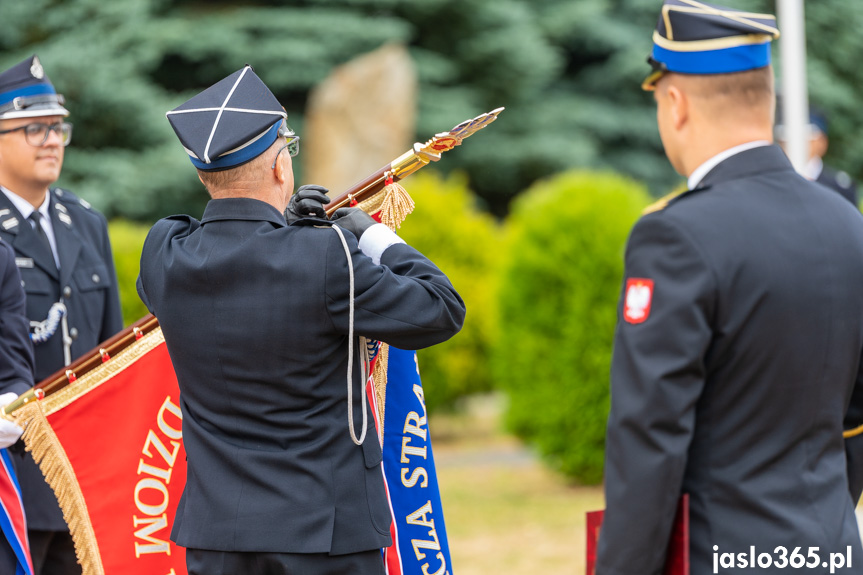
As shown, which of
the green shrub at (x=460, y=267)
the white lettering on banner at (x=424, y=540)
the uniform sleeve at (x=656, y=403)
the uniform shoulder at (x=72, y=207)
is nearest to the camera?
the uniform sleeve at (x=656, y=403)

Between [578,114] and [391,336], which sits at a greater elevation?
[391,336]

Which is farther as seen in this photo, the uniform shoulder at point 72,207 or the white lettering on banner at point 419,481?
the uniform shoulder at point 72,207

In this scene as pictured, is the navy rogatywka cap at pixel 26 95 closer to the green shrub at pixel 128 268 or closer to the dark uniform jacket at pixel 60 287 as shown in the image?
the dark uniform jacket at pixel 60 287

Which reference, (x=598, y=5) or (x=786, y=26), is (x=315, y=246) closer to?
(x=786, y=26)

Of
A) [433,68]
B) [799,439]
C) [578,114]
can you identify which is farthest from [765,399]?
[578,114]

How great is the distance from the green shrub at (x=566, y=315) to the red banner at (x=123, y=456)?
4.85m

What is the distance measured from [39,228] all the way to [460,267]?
661 centimetres

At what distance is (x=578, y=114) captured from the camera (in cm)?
1723

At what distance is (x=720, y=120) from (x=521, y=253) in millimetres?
6313

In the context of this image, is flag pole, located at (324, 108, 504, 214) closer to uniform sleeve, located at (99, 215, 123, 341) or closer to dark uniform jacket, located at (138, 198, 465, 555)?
dark uniform jacket, located at (138, 198, 465, 555)

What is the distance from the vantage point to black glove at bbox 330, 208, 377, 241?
2650mm

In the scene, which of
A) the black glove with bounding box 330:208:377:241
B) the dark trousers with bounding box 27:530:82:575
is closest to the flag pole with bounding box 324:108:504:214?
the black glove with bounding box 330:208:377:241

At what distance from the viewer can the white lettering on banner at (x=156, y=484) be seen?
3203mm

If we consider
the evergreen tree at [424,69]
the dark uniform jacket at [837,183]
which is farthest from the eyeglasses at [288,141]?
Answer: the evergreen tree at [424,69]
